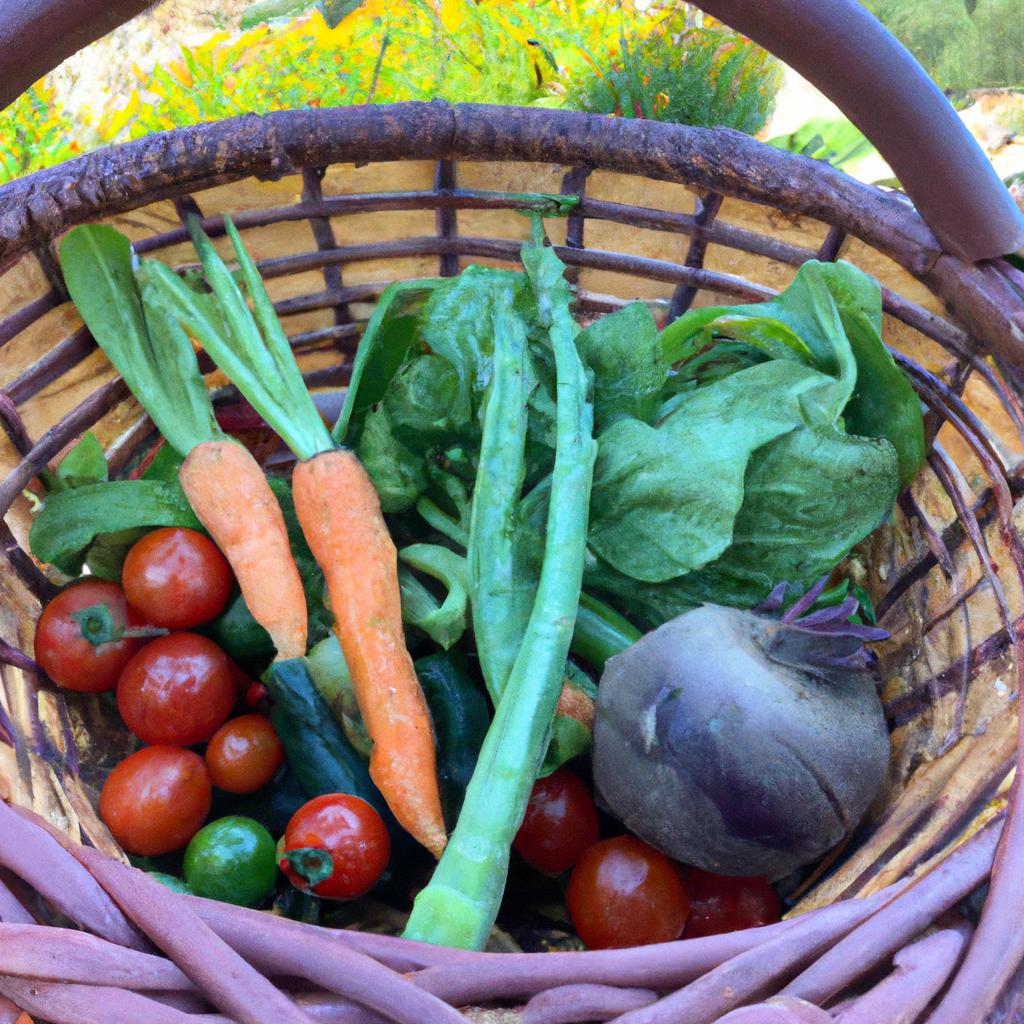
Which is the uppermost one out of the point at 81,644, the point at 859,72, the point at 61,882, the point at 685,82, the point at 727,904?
the point at 685,82

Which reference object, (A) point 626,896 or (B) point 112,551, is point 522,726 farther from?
(B) point 112,551

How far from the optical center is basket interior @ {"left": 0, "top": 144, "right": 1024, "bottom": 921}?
0.75 m

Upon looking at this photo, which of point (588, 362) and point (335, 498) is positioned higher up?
point (588, 362)

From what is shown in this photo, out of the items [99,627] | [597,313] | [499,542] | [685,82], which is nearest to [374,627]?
[499,542]

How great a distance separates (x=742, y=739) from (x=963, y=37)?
12.6 feet

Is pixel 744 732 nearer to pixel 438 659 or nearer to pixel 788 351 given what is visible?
pixel 438 659

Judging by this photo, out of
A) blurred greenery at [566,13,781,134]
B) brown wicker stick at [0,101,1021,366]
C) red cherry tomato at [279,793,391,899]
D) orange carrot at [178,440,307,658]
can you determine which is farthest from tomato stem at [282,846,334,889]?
blurred greenery at [566,13,781,134]

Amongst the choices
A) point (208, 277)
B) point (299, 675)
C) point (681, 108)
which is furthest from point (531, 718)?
point (681, 108)

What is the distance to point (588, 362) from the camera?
0.98 m

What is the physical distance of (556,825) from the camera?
80 centimetres

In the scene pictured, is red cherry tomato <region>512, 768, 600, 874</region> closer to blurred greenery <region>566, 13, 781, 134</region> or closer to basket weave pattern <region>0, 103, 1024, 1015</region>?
basket weave pattern <region>0, 103, 1024, 1015</region>

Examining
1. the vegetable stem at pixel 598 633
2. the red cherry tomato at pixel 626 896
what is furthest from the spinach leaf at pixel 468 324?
the red cherry tomato at pixel 626 896

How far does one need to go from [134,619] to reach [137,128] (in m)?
2.46

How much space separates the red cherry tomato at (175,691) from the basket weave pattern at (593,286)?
0.07m
